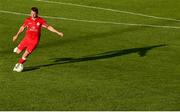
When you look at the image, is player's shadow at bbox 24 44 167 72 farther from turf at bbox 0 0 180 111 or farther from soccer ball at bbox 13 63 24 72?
soccer ball at bbox 13 63 24 72

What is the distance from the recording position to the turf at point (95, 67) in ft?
50.7

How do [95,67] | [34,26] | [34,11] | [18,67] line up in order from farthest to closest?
1. [95,67]
2. [34,26]
3. [34,11]
4. [18,67]

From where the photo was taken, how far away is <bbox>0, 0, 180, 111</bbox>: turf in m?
15.4

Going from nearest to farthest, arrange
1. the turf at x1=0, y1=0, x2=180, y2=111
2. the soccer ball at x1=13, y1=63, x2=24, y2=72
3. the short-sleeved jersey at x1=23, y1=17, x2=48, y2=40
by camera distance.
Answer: the turf at x1=0, y1=0, x2=180, y2=111
the soccer ball at x1=13, y1=63, x2=24, y2=72
the short-sleeved jersey at x1=23, y1=17, x2=48, y2=40

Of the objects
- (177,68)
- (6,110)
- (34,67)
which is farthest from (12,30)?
(6,110)

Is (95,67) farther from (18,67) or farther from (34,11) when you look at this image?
(34,11)

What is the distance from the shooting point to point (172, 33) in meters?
26.8

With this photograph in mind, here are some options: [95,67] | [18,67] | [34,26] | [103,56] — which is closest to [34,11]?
[34,26]

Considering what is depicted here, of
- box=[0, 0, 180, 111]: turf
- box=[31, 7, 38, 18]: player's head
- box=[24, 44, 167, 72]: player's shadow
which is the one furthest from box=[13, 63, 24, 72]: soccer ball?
box=[31, 7, 38, 18]: player's head

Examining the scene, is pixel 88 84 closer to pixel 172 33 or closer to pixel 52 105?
pixel 52 105

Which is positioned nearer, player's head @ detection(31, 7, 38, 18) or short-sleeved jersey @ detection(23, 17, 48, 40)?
player's head @ detection(31, 7, 38, 18)

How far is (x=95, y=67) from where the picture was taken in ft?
64.9

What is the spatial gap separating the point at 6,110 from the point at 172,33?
A: 1398 centimetres

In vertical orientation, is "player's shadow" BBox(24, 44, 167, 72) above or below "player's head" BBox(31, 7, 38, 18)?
below
